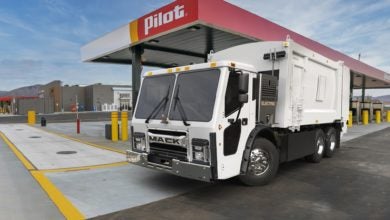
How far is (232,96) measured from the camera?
5.29 m

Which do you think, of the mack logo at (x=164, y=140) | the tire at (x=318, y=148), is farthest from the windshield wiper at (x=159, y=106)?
the tire at (x=318, y=148)

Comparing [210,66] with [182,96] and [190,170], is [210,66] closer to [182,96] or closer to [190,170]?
[182,96]

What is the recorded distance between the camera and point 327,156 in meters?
9.45

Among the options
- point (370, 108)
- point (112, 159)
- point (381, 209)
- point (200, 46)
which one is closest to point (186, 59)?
point (200, 46)

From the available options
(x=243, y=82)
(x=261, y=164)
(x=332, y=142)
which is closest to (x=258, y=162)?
(x=261, y=164)

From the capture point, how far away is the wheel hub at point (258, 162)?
595 cm

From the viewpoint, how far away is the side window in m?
5.24

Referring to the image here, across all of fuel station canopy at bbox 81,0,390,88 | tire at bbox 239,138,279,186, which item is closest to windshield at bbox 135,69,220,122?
tire at bbox 239,138,279,186

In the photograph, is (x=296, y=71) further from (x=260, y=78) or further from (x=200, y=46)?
(x=200, y=46)

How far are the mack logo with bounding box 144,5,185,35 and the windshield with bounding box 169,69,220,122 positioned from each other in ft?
14.2

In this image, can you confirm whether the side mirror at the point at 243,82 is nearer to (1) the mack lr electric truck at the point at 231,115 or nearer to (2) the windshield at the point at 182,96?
(1) the mack lr electric truck at the point at 231,115

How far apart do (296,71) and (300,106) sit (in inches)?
32.9

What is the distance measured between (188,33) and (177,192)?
662 centimetres

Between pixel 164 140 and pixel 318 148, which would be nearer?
pixel 164 140
